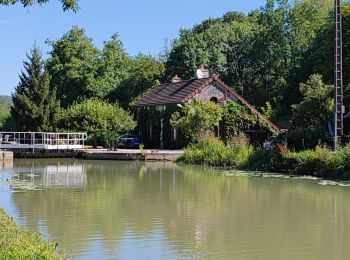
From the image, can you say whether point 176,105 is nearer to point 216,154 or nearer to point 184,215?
point 216,154

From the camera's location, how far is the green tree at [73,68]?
59.0m

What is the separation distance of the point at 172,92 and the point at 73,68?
1406 cm

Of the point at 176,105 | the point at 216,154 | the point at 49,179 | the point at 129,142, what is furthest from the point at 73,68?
the point at 49,179

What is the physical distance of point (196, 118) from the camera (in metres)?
43.1

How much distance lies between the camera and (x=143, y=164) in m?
36.1

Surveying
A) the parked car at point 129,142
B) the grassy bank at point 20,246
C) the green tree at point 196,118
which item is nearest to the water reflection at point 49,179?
the grassy bank at point 20,246

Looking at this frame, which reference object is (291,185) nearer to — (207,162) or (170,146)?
(207,162)

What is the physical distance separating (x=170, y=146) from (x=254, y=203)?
2902 cm

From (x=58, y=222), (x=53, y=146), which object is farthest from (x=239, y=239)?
(x=53, y=146)

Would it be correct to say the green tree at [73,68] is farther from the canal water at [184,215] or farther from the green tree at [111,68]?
the canal water at [184,215]

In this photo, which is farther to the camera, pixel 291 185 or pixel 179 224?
pixel 291 185

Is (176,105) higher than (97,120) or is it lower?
higher

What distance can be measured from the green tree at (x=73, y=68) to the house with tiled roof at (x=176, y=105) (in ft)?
36.1

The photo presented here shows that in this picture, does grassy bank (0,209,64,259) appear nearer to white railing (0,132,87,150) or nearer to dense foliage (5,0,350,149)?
white railing (0,132,87,150)
